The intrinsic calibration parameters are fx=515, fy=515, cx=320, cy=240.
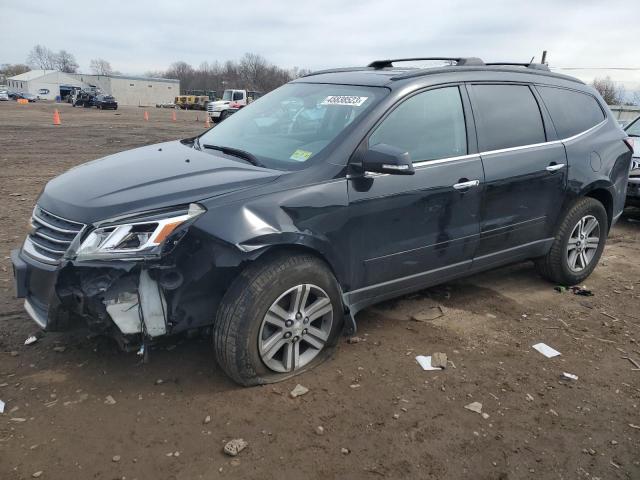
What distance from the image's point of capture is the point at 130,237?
2.71 meters

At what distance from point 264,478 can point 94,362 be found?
1519mm

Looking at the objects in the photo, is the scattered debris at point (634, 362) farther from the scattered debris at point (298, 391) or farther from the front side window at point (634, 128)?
the front side window at point (634, 128)

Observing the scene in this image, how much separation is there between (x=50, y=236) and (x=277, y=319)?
4.54ft

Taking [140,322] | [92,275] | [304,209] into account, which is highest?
[304,209]

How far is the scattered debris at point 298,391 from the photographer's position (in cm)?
304

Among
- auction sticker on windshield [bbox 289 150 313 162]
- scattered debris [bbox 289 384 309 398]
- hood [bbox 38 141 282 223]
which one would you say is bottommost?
scattered debris [bbox 289 384 309 398]

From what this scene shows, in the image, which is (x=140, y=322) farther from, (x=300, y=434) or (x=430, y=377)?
(x=430, y=377)

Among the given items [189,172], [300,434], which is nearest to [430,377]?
[300,434]

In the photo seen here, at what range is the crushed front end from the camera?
2.70m

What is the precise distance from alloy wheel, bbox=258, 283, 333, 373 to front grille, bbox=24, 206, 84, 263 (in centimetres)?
117

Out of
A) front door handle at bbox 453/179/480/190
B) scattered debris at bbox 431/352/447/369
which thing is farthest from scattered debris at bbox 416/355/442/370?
front door handle at bbox 453/179/480/190

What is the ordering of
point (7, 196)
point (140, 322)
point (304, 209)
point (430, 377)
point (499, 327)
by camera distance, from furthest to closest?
point (7, 196)
point (499, 327)
point (430, 377)
point (304, 209)
point (140, 322)

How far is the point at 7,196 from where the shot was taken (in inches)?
305

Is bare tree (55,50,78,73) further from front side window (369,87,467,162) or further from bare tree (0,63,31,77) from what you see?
front side window (369,87,467,162)
